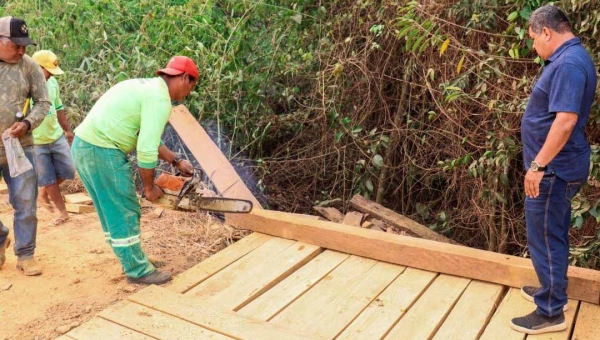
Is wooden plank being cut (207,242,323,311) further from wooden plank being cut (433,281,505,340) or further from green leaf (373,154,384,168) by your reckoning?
green leaf (373,154,384,168)

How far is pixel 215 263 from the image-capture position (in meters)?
4.13

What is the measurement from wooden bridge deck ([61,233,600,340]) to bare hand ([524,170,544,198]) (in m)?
0.80

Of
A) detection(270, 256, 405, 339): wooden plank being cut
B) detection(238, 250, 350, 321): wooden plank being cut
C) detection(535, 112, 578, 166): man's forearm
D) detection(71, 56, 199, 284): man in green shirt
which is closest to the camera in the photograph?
detection(535, 112, 578, 166): man's forearm

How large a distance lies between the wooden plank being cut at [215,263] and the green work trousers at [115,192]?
30cm

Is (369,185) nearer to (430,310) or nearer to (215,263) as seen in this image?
(215,263)

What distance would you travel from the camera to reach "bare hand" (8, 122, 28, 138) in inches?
161

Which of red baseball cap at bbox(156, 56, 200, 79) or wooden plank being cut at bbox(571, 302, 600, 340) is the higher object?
red baseball cap at bbox(156, 56, 200, 79)

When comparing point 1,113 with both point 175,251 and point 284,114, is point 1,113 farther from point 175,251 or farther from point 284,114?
point 284,114

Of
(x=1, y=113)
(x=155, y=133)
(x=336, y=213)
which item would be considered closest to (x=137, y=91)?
(x=155, y=133)

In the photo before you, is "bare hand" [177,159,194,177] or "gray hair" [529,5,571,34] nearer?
"gray hair" [529,5,571,34]

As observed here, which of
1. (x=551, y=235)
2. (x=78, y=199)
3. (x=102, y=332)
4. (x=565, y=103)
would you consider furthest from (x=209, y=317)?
(x=78, y=199)

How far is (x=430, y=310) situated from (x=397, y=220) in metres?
1.86

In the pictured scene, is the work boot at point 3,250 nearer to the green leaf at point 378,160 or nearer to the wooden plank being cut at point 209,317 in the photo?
the wooden plank being cut at point 209,317

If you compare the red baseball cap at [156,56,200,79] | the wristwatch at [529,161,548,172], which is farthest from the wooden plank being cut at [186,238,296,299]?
the wristwatch at [529,161,548,172]
